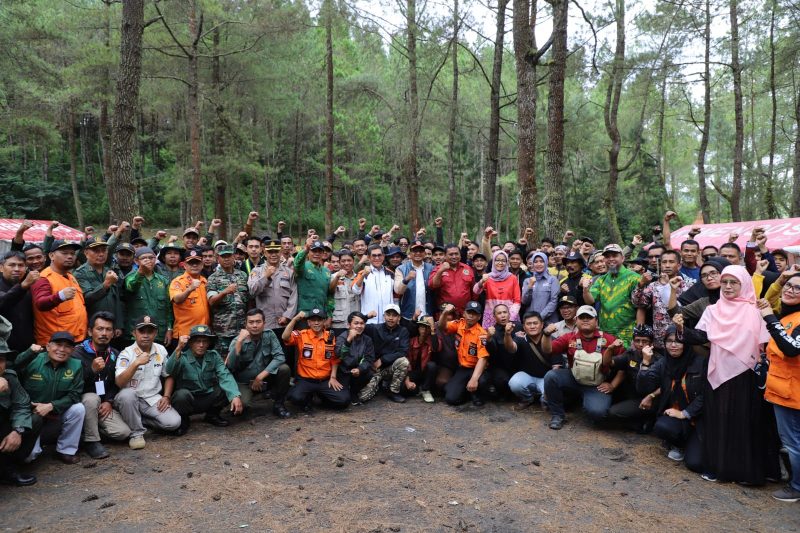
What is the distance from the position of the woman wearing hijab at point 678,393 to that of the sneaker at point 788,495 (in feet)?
1.93

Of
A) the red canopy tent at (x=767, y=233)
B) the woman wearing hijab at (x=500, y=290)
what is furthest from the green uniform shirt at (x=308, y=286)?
the red canopy tent at (x=767, y=233)

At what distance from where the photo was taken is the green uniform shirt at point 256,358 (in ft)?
19.6

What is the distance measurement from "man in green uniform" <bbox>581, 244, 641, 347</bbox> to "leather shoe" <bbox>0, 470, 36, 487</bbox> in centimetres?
610

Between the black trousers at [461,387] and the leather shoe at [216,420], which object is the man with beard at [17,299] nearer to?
the leather shoe at [216,420]

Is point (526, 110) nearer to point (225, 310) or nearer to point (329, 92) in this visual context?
point (225, 310)

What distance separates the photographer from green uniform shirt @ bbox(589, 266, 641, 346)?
590cm

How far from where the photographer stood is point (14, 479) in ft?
13.8

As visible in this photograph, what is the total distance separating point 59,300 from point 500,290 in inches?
203

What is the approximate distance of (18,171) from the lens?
29.7m

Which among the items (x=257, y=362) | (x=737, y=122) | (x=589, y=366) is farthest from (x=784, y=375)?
(x=737, y=122)

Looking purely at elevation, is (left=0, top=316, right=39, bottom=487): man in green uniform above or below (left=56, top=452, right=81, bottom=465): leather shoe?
above

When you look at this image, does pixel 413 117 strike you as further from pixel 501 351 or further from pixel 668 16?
pixel 501 351

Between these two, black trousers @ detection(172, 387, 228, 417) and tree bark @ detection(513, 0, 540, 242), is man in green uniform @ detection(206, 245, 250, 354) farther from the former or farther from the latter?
tree bark @ detection(513, 0, 540, 242)

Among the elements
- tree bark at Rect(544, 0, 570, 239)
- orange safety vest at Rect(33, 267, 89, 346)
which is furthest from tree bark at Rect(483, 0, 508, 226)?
orange safety vest at Rect(33, 267, 89, 346)
